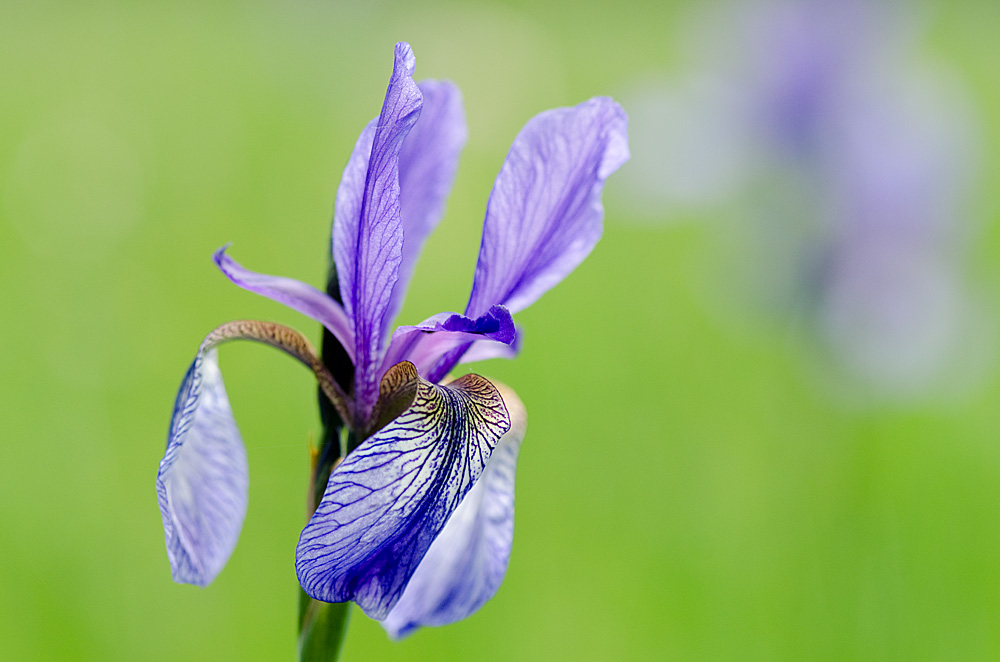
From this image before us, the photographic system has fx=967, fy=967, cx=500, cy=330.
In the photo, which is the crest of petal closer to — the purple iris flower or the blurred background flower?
the purple iris flower

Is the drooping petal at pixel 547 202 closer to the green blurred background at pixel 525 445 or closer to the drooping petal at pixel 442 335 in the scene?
the drooping petal at pixel 442 335

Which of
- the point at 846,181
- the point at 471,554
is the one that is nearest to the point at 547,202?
the point at 471,554

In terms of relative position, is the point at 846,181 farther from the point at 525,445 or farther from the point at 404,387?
the point at 404,387

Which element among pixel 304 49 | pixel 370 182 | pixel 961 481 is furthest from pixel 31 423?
pixel 304 49

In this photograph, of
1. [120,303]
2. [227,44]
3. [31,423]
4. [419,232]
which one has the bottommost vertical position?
[31,423]

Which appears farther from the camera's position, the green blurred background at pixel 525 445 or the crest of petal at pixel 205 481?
the green blurred background at pixel 525 445

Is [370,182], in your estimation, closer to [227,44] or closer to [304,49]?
[304,49]

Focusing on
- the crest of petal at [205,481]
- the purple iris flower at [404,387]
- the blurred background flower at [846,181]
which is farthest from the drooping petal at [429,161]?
the blurred background flower at [846,181]
